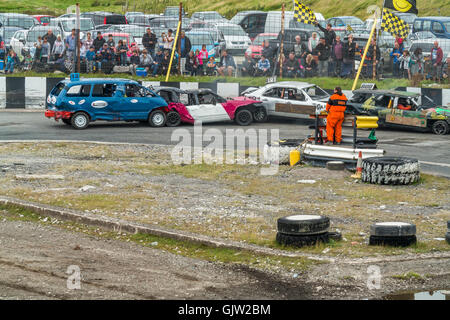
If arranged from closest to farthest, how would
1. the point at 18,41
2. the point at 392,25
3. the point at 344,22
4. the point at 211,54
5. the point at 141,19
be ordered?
1. the point at 392,25
2. the point at 211,54
3. the point at 18,41
4. the point at 344,22
5. the point at 141,19

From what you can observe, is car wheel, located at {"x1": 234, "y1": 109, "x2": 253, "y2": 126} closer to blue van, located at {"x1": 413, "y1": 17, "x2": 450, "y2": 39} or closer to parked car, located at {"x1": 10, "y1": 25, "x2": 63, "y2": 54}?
parked car, located at {"x1": 10, "y1": 25, "x2": 63, "y2": 54}

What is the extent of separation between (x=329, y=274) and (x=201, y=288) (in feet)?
4.68

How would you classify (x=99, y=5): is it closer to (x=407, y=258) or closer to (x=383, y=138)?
(x=383, y=138)

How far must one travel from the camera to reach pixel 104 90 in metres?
19.6

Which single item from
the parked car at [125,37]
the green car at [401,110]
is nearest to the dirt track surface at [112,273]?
the green car at [401,110]

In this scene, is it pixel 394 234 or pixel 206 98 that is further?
pixel 206 98

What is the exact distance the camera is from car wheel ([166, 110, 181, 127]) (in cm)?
2027

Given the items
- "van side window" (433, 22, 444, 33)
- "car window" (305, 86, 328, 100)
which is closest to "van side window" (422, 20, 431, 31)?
"van side window" (433, 22, 444, 33)

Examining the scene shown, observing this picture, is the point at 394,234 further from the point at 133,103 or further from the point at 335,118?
the point at 133,103

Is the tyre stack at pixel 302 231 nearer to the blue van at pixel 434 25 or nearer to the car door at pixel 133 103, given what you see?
the car door at pixel 133 103

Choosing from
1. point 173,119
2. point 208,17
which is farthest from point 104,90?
point 208,17

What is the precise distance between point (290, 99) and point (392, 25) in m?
5.22

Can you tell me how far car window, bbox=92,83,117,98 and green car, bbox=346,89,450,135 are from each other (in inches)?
259

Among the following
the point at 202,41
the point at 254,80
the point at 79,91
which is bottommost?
the point at 79,91
